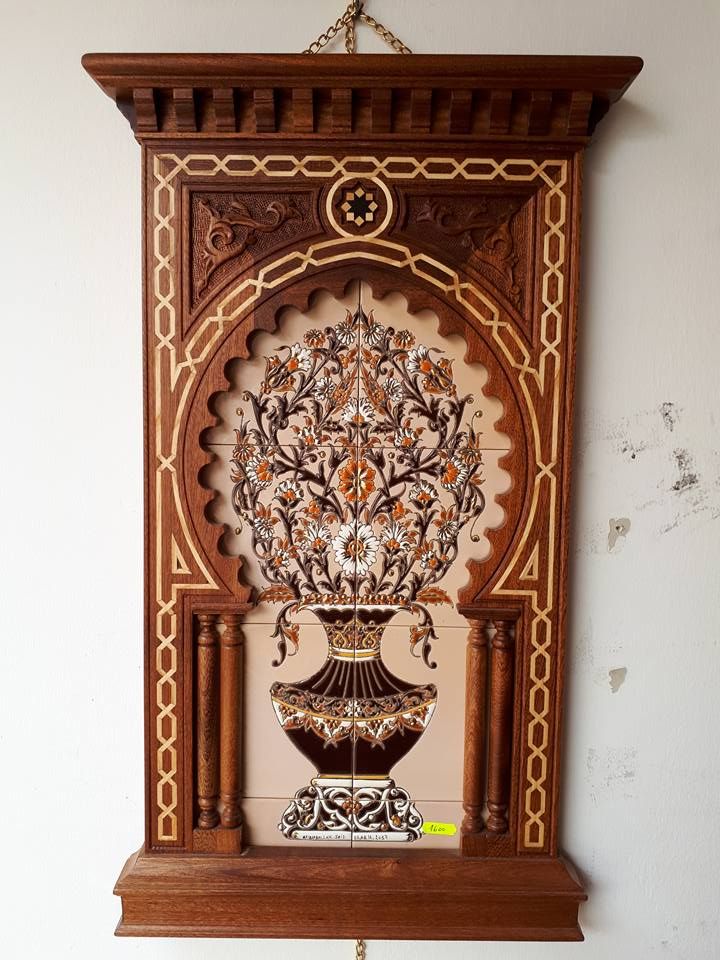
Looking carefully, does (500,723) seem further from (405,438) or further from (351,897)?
(405,438)

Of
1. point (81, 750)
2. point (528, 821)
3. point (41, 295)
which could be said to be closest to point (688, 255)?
point (528, 821)

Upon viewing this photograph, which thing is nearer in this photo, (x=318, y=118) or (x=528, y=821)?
(x=318, y=118)

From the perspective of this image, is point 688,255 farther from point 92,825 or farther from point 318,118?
point 92,825

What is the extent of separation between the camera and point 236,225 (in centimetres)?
141

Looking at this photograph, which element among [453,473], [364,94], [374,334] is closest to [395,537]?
[453,473]

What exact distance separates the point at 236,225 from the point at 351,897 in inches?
52.2

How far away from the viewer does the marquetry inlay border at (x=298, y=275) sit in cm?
140

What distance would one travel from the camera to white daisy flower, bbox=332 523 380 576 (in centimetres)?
147

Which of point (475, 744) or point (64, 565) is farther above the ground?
point (64, 565)

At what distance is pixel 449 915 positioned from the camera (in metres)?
1.47

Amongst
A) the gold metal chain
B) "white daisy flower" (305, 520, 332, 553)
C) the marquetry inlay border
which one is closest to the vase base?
the marquetry inlay border

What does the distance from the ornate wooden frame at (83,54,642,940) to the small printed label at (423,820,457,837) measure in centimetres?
3

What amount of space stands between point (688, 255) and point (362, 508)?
82 centimetres

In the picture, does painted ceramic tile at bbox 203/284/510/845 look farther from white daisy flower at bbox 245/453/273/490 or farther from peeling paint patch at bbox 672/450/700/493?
peeling paint patch at bbox 672/450/700/493
